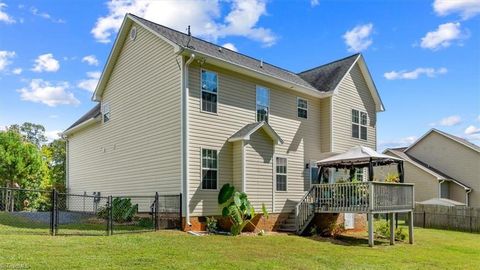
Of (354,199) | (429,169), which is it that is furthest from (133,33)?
(429,169)

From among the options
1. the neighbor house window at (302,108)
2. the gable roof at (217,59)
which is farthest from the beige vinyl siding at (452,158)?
the neighbor house window at (302,108)

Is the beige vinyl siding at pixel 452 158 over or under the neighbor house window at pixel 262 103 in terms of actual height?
under

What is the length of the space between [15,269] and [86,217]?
1084cm

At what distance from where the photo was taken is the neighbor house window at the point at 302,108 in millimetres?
18297

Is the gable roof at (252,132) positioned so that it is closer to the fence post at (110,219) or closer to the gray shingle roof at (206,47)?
the gray shingle roof at (206,47)

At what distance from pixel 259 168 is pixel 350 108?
700 cm

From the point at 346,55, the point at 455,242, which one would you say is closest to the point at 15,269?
the point at 455,242

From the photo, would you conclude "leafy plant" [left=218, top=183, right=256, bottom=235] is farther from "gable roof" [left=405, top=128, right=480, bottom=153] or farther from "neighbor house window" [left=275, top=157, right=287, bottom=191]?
"gable roof" [left=405, top=128, right=480, bottom=153]

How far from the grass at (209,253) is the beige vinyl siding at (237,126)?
2.24m

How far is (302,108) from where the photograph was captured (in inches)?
727

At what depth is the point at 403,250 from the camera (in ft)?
45.2

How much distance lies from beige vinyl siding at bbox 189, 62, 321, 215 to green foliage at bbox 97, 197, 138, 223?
9.81 ft

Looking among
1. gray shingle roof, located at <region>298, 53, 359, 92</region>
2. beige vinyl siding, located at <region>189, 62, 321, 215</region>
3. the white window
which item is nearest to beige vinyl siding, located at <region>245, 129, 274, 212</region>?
beige vinyl siding, located at <region>189, 62, 321, 215</region>

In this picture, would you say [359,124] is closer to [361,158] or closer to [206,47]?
[361,158]
